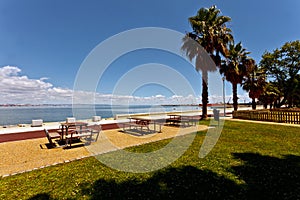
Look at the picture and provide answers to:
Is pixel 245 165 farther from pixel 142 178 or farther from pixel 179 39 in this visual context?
pixel 179 39

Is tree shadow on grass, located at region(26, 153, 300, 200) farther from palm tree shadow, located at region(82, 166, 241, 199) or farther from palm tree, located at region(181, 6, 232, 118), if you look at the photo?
palm tree, located at region(181, 6, 232, 118)

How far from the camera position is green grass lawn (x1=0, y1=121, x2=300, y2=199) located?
351 centimetres

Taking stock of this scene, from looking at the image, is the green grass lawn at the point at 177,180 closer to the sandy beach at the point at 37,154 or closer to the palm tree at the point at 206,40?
the sandy beach at the point at 37,154

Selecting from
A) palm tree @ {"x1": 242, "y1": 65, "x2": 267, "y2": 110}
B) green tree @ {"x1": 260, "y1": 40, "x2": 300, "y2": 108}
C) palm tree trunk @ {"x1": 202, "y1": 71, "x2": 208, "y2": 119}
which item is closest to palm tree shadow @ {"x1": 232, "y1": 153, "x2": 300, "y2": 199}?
palm tree trunk @ {"x1": 202, "y1": 71, "x2": 208, "y2": 119}

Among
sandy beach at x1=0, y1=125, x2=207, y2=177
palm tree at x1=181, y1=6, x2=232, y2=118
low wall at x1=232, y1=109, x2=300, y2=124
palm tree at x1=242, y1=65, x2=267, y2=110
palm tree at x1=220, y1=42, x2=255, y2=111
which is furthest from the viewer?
palm tree at x1=242, y1=65, x2=267, y2=110

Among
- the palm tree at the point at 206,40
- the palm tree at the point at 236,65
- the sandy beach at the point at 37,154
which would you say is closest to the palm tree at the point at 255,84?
the palm tree at the point at 236,65

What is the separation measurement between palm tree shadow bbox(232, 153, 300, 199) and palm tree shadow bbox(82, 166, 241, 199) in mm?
456

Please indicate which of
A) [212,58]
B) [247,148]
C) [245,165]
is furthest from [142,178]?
[212,58]

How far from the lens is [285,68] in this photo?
3192 cm

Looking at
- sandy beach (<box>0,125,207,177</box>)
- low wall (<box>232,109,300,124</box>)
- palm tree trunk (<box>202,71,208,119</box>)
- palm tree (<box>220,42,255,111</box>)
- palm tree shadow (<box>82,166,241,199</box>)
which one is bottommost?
sandy beach (<box>0,125,207,177</box>)

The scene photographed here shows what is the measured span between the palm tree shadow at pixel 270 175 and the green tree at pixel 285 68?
103 ft

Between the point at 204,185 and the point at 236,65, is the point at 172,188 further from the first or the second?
the point at 236,65

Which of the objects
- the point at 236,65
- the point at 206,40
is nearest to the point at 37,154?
the point at 206,40

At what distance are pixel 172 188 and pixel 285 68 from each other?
3874 cm
